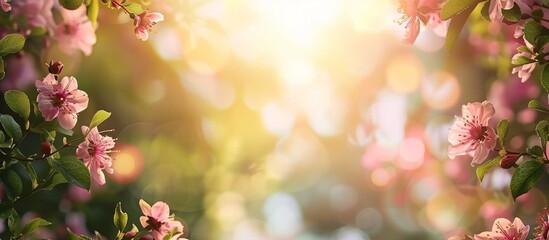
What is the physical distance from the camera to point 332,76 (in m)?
7.16

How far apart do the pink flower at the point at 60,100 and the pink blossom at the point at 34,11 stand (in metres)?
1.12

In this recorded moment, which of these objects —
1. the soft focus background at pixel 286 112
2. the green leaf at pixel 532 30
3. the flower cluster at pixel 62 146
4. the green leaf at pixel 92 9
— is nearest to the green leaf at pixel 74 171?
the flower cluster at pixel 62 146

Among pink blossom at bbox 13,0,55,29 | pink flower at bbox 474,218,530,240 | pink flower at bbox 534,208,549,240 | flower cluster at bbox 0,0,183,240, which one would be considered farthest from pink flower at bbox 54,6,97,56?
pink flower at bbox 534,208,549,240

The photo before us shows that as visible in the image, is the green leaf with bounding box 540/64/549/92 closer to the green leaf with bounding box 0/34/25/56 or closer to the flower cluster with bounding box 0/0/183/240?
the flower cluster with bounding box 0/0/183/240

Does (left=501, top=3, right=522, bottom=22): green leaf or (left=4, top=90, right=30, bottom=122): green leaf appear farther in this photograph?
(left=4, top=90, right=30, bottom=122): green leaf

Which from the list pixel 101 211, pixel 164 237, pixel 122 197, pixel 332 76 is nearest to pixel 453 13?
pixel 164 237

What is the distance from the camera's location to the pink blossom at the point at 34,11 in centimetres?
310

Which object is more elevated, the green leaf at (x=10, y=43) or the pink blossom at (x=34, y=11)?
the pink blossom at (x=34, y=11)

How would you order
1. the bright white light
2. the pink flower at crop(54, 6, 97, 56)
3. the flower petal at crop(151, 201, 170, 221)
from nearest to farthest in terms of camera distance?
the flower petal at crop(151, 201, 170, 221) < the pink flower at crop(54, 6, 97, 56) < the bright white light

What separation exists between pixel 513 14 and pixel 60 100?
1.23 m

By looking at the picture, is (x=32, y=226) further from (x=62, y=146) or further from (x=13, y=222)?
(x=62, y=146)

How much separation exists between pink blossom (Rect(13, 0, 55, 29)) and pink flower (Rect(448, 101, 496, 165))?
6.14ft

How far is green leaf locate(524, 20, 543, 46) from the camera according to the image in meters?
1.89

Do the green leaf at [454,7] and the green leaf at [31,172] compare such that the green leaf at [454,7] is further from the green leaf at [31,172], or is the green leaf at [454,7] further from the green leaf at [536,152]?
the green leaf at [31,172]
